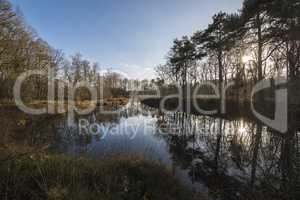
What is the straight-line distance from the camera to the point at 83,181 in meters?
3.66

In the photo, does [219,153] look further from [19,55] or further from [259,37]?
[19,55]

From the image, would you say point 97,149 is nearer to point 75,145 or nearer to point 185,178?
point 75,145

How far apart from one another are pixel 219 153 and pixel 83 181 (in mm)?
5083

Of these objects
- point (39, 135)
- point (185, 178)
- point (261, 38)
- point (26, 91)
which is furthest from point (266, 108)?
point (26, 91)

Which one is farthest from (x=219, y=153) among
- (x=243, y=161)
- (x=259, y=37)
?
(x=259, y=37)

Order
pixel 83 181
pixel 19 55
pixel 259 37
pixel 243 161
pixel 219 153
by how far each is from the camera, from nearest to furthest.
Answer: pixel 83 181 < pixel 243 161 < pixel 219 153 < pixel 259 37 < pixel 19 55

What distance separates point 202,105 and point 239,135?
38.8 ft

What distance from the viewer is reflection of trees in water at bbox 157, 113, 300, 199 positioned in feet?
14.0

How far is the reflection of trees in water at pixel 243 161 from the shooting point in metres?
4.27

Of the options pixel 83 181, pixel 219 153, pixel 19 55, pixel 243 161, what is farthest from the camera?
pixel 19 55

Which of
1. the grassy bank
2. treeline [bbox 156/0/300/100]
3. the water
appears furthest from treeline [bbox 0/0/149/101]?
treeline [bbox 156/0/300/100]

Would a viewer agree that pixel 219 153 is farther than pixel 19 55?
No

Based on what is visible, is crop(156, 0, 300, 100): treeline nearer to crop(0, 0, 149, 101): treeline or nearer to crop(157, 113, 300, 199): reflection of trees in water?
crop(157, 113, 300, 199): reflection of trees in water

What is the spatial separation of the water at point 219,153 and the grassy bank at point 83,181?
923 mm
